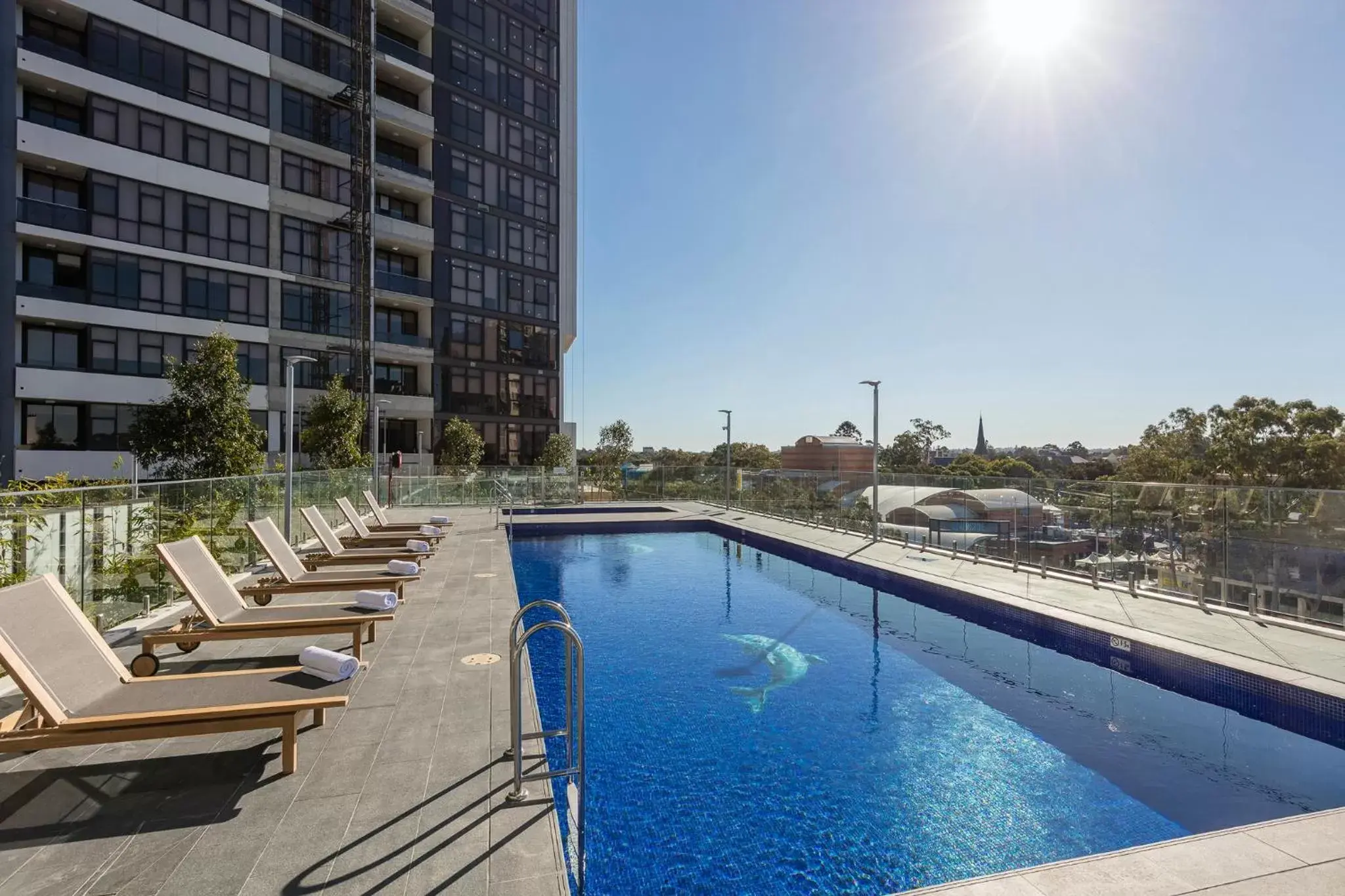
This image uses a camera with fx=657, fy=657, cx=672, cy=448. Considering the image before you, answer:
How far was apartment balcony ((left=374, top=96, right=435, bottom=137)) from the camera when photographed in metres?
29.7

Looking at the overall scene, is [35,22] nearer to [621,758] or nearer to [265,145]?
[265,145]

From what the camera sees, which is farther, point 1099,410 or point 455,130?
point 1099,410

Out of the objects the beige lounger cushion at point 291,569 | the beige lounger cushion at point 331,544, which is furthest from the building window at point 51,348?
the beige lounger cushion at point 291,569

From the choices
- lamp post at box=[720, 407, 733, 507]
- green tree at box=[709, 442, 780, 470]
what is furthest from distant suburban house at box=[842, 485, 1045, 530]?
green tree at box=[709, 442, 780, 470]

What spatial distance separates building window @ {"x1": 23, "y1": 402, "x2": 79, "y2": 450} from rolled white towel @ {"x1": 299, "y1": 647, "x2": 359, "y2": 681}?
2475 centimetres

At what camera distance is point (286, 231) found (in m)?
27.0

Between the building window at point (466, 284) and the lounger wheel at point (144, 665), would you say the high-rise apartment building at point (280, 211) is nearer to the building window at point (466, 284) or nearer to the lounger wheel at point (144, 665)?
the building window at point (466, 284)

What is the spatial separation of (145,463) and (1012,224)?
2532 centimetres

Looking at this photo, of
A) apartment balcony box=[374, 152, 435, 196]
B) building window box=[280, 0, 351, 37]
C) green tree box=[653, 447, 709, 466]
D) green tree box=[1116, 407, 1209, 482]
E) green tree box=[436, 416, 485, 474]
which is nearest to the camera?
building window box=[280, 0, 351, 37]

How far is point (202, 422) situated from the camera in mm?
15828

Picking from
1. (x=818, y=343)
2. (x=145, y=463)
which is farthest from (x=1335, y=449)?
(x=145, y=463)

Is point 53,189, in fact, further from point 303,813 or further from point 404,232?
point 303,813

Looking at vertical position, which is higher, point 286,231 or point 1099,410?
point 286,231

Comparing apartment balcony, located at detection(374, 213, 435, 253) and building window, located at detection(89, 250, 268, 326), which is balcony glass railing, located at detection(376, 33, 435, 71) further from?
building window, located at detection(89, 250, 268, 326)
